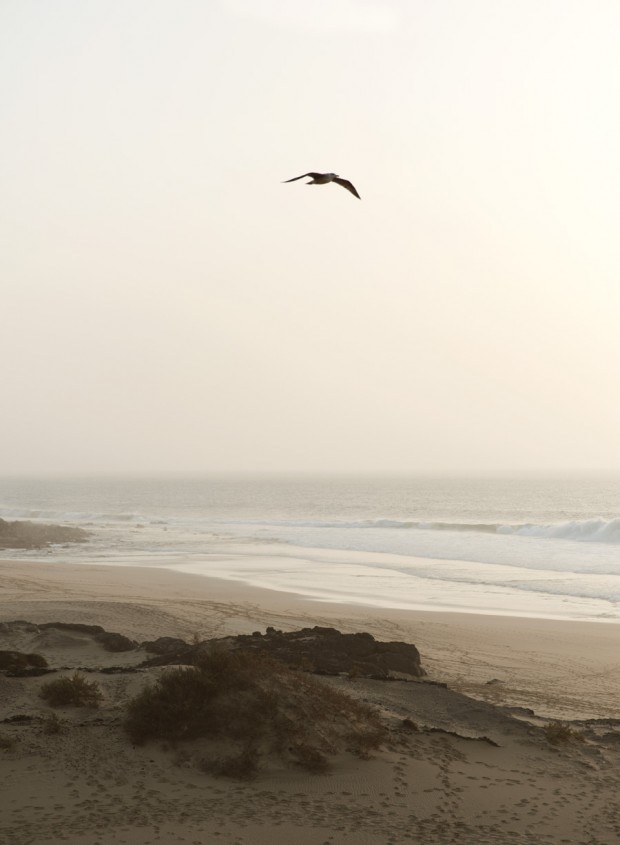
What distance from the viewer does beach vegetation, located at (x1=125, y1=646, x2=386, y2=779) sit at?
27.4 ft

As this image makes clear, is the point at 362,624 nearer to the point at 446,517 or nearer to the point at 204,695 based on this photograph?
the point at 204,695

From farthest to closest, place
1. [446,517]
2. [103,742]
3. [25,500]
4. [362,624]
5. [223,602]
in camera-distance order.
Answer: [25,500]
[446,517]
[223,602]
[362,624]
[103,742]

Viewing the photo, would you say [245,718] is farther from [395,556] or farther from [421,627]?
[395,556]

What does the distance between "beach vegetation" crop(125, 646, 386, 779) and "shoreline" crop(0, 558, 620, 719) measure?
13.0ft

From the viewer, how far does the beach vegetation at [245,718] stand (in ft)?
27.4

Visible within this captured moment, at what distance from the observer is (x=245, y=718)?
28.5 feet

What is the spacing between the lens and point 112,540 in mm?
49031

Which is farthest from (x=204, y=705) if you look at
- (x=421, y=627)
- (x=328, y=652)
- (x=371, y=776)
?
(x=421, y=627)

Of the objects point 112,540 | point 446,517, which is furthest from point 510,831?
point 446,517

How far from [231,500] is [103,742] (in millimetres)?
107818

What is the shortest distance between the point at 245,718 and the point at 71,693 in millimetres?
2636

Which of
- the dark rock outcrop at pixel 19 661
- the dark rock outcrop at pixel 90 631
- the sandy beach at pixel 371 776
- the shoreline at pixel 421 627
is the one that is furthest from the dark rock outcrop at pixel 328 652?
the dark rock outcrop at pixel 19 661

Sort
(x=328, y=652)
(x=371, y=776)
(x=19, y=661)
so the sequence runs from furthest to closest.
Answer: (x=328, y=652)
(x=19, y=661)
(x=371, y=776)

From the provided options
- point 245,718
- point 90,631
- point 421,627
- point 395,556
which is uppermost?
point 245,718
